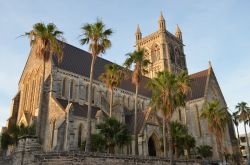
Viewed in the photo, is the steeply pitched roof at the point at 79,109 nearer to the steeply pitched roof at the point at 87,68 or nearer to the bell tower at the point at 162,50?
the steeply pitched roof at the point at 87,68

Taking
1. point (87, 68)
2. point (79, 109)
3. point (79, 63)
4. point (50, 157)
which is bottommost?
point (50, 157)

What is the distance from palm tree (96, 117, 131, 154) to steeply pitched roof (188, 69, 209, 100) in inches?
1083

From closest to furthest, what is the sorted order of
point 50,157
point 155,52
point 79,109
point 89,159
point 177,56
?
1. point 50,157
2. point 89,159
3. point 79,109
4. point 155,52
5. point 177,56

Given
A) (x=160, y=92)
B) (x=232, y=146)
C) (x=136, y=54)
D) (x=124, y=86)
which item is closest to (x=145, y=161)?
(x=160, y=92)

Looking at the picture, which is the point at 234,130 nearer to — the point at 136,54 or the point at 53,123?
the point at 136,54

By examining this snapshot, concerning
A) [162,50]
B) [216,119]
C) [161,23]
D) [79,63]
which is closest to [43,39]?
[79,63]

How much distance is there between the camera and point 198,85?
5556 centimetres

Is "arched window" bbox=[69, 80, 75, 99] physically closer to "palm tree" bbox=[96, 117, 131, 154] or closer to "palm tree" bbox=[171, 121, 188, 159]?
"palm tree" bbox=[96, 117, 131, 154]

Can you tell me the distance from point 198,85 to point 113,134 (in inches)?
1326

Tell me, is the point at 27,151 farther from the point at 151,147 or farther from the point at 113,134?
the point at 151,147

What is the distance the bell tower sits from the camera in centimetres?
6756

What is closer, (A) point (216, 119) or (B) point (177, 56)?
(A) point (216, 119)

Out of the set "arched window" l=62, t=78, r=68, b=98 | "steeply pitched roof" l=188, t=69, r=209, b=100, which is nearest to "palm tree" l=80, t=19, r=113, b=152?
"arched window" l=62, t=78, r=68, b=98

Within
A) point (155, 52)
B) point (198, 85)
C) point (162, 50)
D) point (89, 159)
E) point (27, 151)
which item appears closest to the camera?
point (27, 151)
